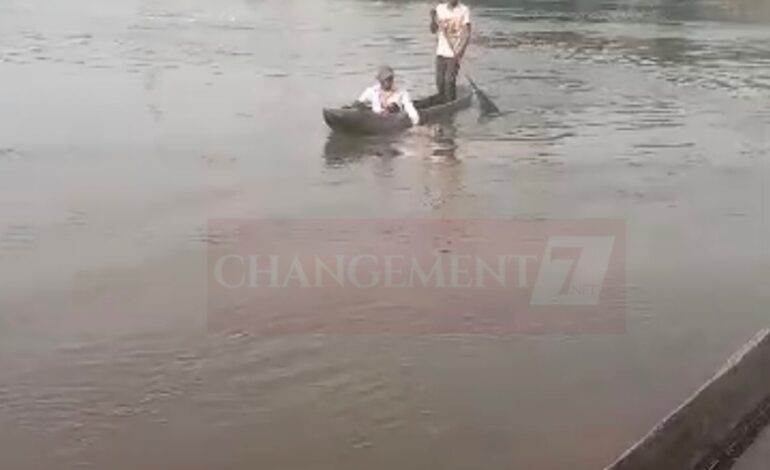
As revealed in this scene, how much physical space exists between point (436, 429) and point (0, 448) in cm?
278

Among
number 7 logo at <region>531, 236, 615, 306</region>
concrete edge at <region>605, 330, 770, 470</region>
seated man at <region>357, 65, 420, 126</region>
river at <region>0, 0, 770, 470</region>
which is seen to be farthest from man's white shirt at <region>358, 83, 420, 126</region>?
concrete edge at <region>605, 330, 770, 470</region>

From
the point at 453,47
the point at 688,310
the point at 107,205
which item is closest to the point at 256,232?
the point at 107,205

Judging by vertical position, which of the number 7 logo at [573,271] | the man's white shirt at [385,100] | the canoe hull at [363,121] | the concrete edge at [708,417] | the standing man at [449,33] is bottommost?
the number 7 logo at [573,271]

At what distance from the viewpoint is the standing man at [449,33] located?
1778 cm

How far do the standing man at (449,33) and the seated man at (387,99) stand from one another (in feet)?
5.60

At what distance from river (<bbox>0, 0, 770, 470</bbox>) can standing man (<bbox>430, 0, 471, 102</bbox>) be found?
0.78 metres

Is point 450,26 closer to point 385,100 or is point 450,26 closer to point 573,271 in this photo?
point 385,100

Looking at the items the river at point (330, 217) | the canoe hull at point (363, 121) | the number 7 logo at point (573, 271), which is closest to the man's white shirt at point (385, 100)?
the canoe hull at point (363, 121)

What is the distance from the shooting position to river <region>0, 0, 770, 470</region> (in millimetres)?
7496

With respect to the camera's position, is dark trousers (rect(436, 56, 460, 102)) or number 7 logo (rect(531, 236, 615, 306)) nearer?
number 7 logo (rect(531, 236, 615, 306))

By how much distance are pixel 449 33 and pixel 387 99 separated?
2.03m

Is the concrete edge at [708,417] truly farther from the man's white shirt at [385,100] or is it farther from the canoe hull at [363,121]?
the man's white shirt at [385,100]

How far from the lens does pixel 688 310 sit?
988 centimetres

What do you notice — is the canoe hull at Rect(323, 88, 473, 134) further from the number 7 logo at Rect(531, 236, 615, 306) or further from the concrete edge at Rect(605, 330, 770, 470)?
the concrete edge at Rect(605, 330, 770, 470)
